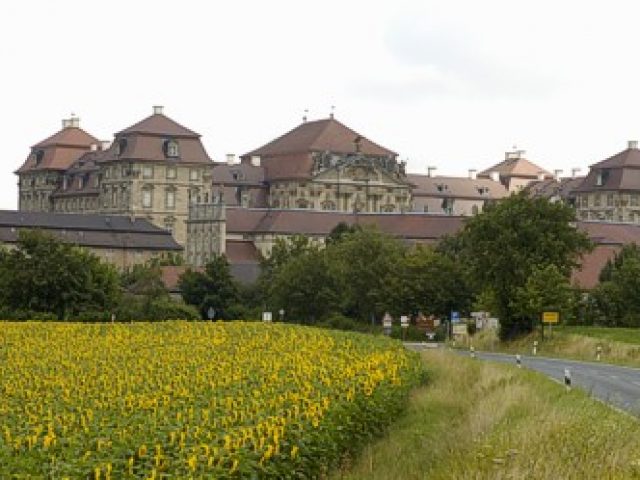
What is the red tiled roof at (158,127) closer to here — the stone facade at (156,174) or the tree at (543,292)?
the stone facade at (156,174)

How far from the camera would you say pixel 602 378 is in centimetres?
4412

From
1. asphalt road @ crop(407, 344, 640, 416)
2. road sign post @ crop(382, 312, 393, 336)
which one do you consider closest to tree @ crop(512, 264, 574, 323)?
road sign post @ crop(382, 312, 393, 336)

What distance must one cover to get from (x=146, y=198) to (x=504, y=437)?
166 m

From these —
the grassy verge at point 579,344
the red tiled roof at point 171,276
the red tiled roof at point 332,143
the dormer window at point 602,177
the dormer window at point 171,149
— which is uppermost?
the red tiled roof at point 332,143

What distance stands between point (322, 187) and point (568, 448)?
172222mm

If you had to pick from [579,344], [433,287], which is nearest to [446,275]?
[433,287]

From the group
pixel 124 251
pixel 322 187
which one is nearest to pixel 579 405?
pixel 124 251

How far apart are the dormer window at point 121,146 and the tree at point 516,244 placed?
363ft

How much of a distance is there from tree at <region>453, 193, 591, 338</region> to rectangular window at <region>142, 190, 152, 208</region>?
A: 108581 mm

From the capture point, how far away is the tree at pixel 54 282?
260ft

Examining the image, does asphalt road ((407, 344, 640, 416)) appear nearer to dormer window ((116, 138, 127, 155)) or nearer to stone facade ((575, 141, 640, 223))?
dormer window ((116, 138, 127, 155))

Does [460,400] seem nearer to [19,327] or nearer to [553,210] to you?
[19,327]

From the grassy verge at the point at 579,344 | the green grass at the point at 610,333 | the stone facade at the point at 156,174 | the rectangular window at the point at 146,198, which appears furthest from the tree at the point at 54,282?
the rectangular window at the point at 146,198

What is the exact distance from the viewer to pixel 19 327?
147 ft
